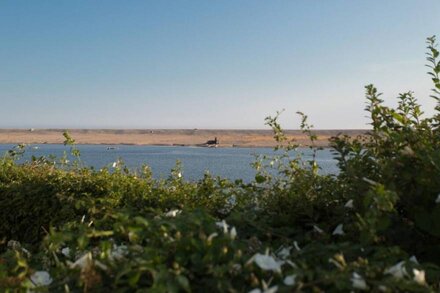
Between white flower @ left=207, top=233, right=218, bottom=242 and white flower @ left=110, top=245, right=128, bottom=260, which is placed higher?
white flower @ left=207, top=233, right=218, bottom=242

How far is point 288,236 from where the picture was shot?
2.80 meters

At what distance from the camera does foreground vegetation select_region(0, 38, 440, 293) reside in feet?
6.56

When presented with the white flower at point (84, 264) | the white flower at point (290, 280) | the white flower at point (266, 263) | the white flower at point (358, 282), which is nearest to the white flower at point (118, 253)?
the white flower at point (84, 264)

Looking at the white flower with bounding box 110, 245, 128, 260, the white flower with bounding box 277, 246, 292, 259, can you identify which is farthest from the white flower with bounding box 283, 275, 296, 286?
the white flower with bounding box 110, 245, 128, 260

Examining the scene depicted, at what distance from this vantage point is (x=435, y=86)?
3689mm

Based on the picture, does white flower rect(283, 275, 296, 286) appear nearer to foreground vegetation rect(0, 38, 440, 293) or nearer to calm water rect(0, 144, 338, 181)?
foreground vegetation rect(0, 38, 440, 293)

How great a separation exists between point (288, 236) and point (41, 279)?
1235 mm

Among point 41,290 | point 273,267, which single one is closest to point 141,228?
point 41,290

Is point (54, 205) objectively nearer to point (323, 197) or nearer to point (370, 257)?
point (323, 197)

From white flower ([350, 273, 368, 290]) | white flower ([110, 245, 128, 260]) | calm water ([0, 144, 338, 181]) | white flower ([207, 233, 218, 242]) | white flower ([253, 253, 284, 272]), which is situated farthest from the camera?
calm water ([0, 144, 338, 181])

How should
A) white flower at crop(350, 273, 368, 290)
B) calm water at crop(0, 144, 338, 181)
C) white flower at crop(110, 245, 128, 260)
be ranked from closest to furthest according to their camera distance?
white flower at crop(350, 273, 368, 290)
white flower at crop(110, 245, 128, 260)
calm water at crop(0, 144, 338, 181)

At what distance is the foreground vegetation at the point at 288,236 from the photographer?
200 cm

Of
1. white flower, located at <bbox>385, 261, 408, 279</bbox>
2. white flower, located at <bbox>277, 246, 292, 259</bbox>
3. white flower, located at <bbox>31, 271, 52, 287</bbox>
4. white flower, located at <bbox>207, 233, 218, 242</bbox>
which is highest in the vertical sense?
white flower, located at <bbox>207, 233, 218, 242</bbox>

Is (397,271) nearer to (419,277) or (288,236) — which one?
(419,277)
